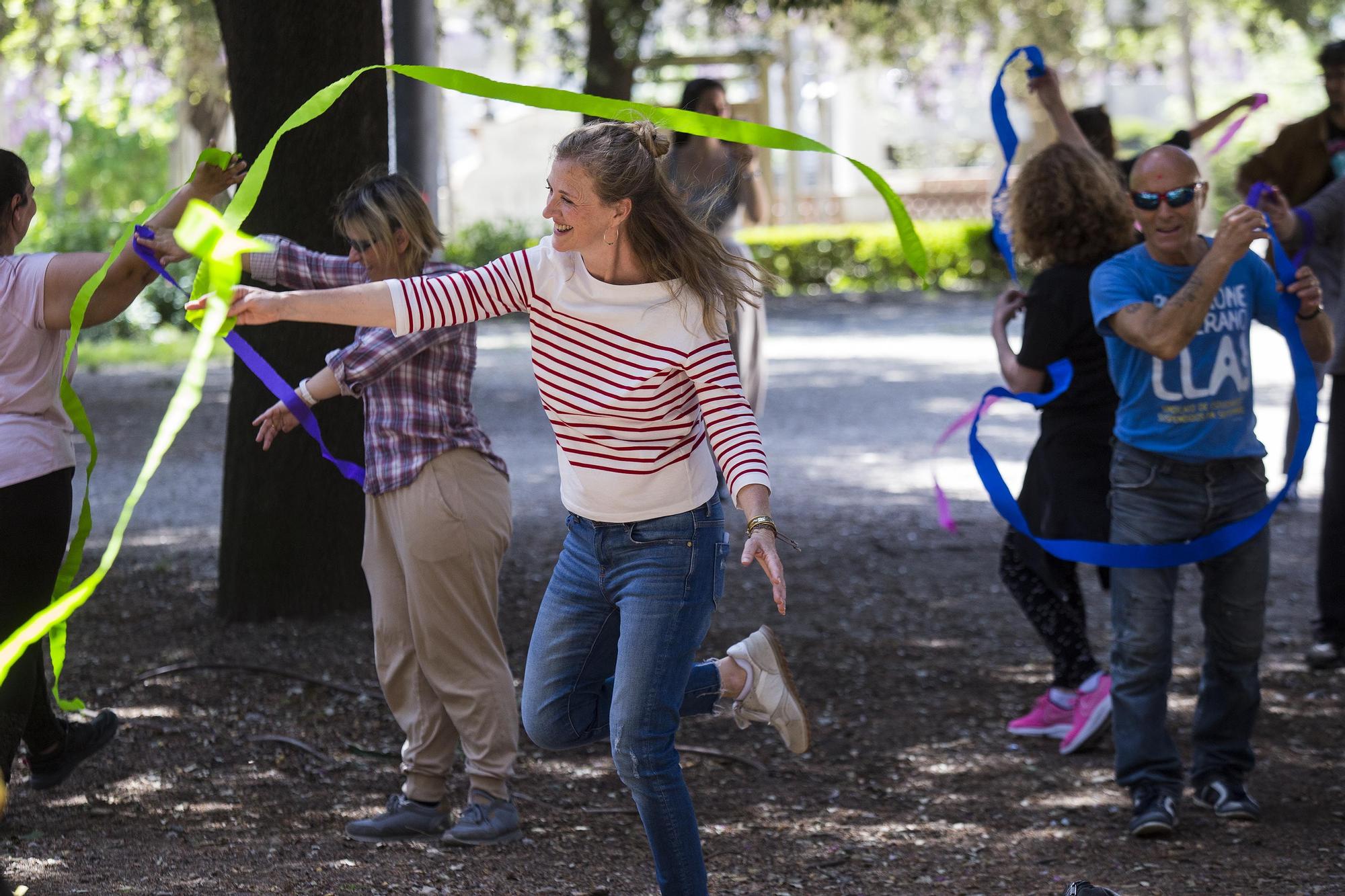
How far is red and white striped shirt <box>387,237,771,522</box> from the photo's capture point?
126 inches

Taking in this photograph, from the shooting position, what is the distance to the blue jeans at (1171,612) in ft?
13.5

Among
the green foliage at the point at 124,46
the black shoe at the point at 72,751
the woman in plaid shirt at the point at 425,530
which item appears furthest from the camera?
the green foliage at the point at 124,46

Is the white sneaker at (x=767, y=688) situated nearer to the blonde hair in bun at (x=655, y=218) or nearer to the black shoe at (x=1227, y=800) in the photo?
the blonde hair in bun at (x=655, y=218)

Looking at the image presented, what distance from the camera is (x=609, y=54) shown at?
1365 cm

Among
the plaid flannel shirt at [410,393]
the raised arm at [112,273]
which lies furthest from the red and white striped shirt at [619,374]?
the raised arm at [112,273]

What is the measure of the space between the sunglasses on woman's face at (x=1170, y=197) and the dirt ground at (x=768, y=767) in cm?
178

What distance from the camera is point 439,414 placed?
4051mm

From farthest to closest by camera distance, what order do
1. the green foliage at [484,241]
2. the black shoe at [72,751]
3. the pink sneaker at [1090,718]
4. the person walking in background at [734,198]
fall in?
the green foliage at [484,241], the person walking in background at [734,198], the pink sneaker at [1090,718], the black shoe at [72,751]

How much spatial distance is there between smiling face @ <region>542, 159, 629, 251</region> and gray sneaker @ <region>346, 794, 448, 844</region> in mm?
1821

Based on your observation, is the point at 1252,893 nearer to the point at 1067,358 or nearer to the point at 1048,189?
the point at 1067,358

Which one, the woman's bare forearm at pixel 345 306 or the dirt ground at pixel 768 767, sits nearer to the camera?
the woman's bare forearm at pixel 345 306

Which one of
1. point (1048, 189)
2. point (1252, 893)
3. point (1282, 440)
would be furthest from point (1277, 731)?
point (1282, 440)

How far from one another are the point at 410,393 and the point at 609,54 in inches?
403

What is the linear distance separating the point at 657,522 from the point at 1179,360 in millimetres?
1745
